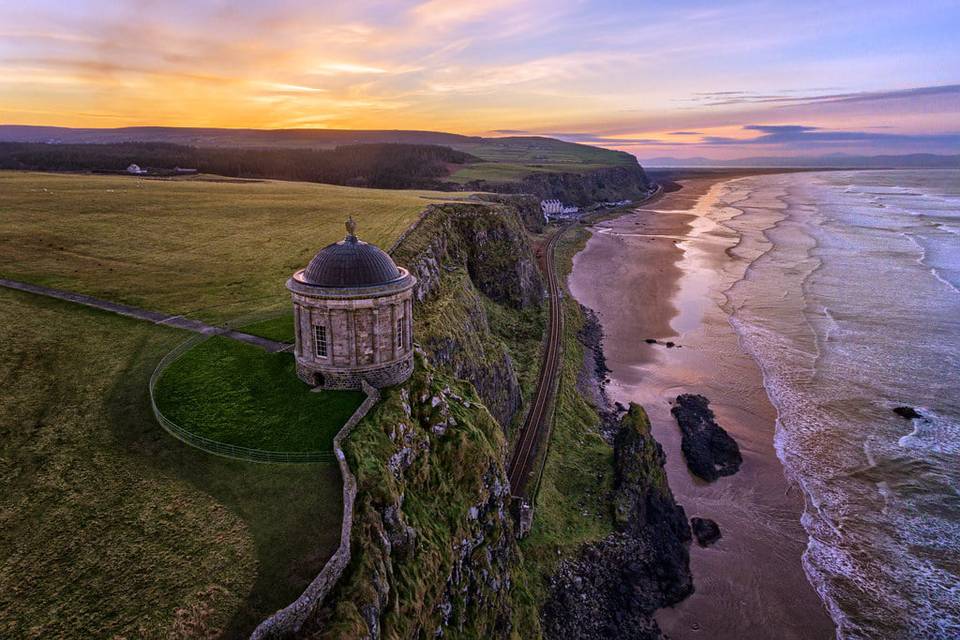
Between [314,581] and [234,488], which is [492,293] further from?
[314,581]

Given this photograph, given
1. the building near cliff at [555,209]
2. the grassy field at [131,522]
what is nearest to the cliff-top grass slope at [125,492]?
the grassy field at [131,522]

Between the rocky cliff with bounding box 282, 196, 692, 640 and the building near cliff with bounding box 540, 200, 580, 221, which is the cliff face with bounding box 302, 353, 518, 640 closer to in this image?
the rocky cliff with bounding box 282, 196, 692, 640

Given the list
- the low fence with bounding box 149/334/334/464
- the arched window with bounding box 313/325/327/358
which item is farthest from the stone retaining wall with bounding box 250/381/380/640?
the arched window with bounding box 313/325/327/358

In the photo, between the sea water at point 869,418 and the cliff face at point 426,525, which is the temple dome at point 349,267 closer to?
the cliff face at point 426,525

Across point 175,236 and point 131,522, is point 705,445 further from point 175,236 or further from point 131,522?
point 175,236

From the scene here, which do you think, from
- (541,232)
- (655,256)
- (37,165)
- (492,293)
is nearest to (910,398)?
(492,293)

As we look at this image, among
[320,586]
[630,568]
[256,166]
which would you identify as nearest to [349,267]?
[320,586]
